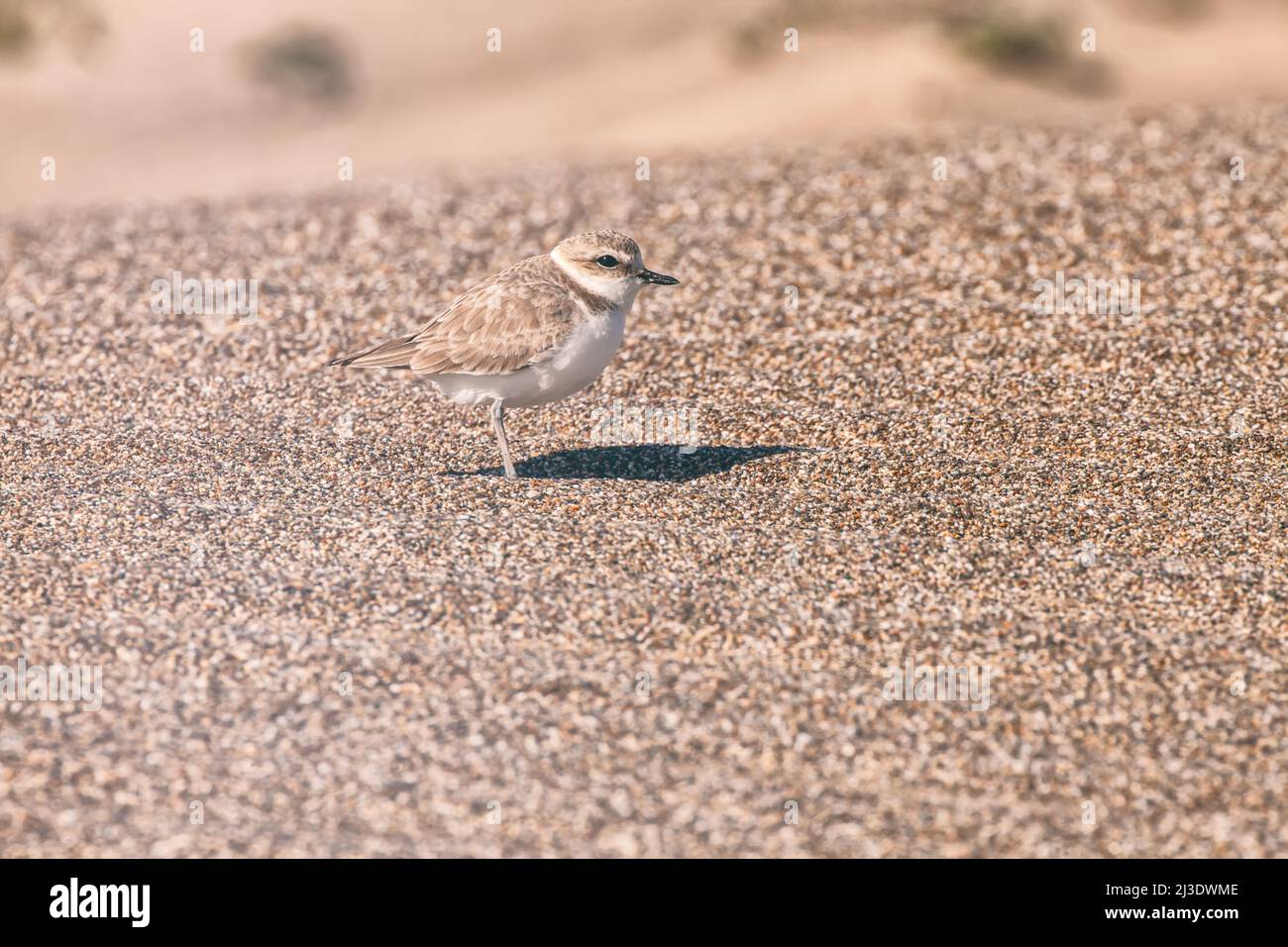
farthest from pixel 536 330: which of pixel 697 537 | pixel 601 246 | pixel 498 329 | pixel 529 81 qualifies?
pixel 529 81

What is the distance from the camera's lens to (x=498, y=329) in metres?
7.29

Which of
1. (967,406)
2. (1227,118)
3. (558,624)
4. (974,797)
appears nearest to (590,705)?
(558,624)

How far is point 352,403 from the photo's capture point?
359 inches

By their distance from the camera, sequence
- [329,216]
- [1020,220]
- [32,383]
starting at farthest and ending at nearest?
1. [329,216]
2. [1020,220]
3. [32,383]

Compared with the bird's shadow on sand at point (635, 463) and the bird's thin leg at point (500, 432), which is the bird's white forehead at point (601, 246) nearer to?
the bird's thin leg at point (500, 432)

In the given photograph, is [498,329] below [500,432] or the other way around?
the other way around

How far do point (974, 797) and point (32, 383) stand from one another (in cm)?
735

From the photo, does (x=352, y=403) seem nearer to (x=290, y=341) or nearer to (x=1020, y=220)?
(x=290, y=341)

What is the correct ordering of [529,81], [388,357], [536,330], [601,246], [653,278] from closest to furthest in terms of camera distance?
[536,330], [601,246], [653,278], [388,357], [529,81]

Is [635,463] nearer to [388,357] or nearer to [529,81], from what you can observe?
[388,357]

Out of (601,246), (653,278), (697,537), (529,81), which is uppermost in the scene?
(529,81)

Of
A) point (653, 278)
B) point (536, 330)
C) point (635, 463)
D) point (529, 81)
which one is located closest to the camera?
point (536, 330)

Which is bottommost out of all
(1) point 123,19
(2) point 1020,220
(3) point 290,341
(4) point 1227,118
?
(3) point 290,341

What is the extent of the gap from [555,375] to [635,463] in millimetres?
1035
